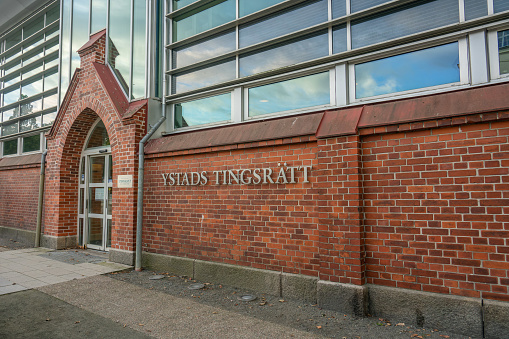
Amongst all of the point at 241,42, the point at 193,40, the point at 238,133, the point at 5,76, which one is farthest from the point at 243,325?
the point at 5,76

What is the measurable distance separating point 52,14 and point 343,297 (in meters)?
12.7

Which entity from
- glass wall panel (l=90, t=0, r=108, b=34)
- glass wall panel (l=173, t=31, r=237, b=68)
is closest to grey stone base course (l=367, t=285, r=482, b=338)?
glass wall panel (l=173, t=31, r=237, b=68)

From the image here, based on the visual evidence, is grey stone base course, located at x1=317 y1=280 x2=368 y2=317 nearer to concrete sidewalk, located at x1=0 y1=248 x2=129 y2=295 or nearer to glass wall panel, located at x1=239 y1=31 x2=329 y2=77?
glass wall panel, located at x1=239 y1=31 x2=329 y2=77

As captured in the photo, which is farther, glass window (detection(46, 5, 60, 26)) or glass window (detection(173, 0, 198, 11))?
glass window (detection(46, 5, 60, 26))

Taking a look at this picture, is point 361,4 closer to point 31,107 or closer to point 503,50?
point 503,50

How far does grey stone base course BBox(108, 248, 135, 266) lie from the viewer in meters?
7.14

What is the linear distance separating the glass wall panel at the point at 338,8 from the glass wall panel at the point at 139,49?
4.62 meters

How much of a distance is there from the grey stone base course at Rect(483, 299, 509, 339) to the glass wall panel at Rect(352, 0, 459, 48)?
11.4ft

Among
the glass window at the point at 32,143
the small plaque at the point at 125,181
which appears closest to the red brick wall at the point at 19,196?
the glass window at the point at 32,143

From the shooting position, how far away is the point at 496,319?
3508 millimetres

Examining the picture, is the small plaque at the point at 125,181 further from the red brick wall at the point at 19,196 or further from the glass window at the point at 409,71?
the glass window at the point at 409,71

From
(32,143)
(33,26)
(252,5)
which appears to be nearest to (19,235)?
(32,143)

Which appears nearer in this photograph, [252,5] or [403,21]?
[403,21]

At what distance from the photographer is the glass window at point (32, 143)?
11.4 meters
